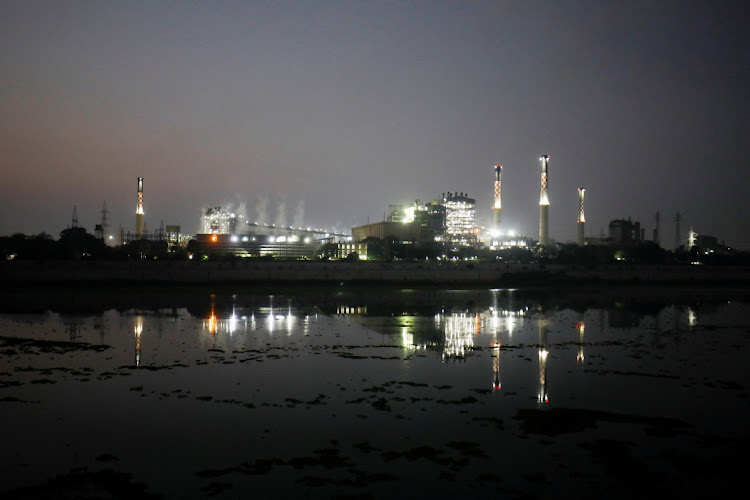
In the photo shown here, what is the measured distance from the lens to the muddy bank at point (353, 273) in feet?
189

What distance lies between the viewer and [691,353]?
67.7ft

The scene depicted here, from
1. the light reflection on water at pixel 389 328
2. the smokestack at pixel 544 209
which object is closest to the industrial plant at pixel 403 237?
the smokestack at pixel 544 209

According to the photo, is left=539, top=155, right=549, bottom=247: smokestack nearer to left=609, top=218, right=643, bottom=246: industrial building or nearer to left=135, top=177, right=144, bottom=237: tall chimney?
left=609, top=218, right=643, bottom=246: industrial building

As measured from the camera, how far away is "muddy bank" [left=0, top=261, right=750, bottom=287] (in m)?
57.6

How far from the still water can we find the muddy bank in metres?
32.6

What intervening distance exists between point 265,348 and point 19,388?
8.34 m

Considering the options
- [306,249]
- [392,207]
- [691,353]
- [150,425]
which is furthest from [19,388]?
[392,207]

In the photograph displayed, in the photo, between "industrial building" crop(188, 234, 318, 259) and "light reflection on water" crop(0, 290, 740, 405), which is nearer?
"light reflection on water" crop(0, 290, 740, 405)

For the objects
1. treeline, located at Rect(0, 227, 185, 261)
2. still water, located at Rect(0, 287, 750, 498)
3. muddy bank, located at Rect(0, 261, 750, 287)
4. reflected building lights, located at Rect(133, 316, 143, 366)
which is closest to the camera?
still water, located at Rect(0, 287, 750, 498)

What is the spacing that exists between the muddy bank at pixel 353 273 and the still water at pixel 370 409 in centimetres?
3261

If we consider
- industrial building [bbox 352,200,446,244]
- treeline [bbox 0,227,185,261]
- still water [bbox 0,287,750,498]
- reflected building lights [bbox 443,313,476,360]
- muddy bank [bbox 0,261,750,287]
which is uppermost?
industrial building [bbox 352,200,446,244]

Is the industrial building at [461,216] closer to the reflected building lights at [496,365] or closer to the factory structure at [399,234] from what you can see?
the factory structure at [399,234]

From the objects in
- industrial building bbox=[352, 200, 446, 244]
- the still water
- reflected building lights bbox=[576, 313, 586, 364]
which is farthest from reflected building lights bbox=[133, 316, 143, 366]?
industrial building bbox=[352, 200, 446, 244]

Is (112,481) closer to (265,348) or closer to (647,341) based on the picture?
(265,348)
